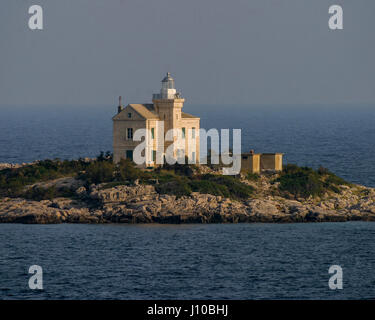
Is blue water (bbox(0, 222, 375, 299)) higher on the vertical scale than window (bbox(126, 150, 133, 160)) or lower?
lower

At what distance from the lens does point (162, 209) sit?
64188 mm

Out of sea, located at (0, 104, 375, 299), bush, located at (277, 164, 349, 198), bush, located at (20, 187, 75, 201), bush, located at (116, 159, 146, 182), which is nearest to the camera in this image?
sea, located at (0, 104, 375, 299)

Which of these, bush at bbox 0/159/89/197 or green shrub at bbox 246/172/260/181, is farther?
green shrub at bbox 246/172/260/181

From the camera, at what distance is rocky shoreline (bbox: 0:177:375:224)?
63.8m

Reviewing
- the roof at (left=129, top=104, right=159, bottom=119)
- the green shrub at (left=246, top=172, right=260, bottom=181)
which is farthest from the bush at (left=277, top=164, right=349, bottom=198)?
Result: the roof at (left=129, top=104, right=159, bottom=119)

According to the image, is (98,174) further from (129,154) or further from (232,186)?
(232,186)

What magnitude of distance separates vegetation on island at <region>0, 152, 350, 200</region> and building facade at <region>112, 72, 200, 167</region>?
4.59 ft

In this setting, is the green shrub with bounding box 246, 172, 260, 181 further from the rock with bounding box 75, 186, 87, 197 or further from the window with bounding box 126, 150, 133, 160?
the rock with bounding box 75, 186, 87, 197

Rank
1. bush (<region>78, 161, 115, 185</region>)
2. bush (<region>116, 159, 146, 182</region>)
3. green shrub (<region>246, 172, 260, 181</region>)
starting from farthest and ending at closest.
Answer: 1. green shrub (<region>246, 172, 260, 181</region>)
2. bush (<region>78, 161, 115, 185</region>)
3. bush (<region>116, 159, 146, 182</region>)

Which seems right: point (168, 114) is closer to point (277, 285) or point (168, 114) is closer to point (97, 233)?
point (97, 233)

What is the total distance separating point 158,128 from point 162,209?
912cm

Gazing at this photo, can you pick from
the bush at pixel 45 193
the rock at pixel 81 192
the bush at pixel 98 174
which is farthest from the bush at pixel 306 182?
the bush at pixel 45 193

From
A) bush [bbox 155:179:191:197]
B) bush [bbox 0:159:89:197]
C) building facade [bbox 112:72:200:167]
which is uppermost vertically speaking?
building facade [bbox 112:72:200:167]

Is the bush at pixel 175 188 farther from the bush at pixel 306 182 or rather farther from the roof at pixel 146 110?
the bush at pixel 306 182
